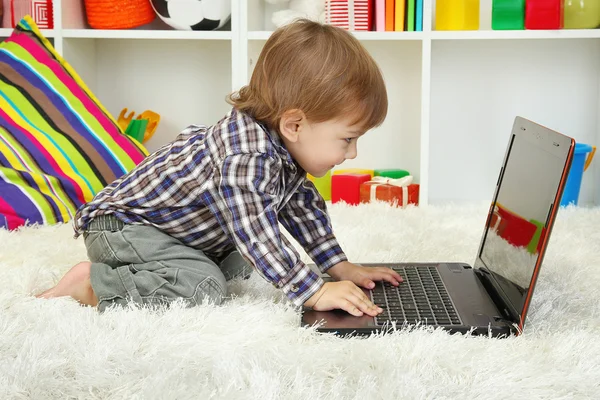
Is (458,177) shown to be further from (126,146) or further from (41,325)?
(41,325)

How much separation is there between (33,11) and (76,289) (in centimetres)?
127

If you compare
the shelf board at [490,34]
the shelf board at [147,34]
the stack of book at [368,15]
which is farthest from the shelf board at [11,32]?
the stack of book at [368,15]

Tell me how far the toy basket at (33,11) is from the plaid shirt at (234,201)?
1092mm

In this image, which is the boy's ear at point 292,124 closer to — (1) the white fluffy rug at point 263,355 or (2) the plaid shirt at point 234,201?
(2) the plaid shirt at point 234,201

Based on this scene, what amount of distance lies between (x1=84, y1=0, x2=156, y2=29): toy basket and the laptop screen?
4.25ft

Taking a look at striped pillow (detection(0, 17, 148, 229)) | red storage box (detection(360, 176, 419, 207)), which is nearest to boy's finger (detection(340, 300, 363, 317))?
striped pillow (detection(0, 17, 148, 229))

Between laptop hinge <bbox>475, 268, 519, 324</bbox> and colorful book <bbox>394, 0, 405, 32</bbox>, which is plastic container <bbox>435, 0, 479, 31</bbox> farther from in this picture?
laptop hinge <bbox>475, 268, 519, 324</bbox>

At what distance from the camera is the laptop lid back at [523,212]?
964 mm

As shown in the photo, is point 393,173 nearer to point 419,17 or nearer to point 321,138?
point 419,17

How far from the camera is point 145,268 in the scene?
1.17 meters

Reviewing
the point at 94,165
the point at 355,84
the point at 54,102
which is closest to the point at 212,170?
the point at 355,84

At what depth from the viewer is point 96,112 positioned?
204 cm

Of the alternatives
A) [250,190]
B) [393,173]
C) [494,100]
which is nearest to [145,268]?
[250,190]

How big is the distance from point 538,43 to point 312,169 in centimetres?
137
